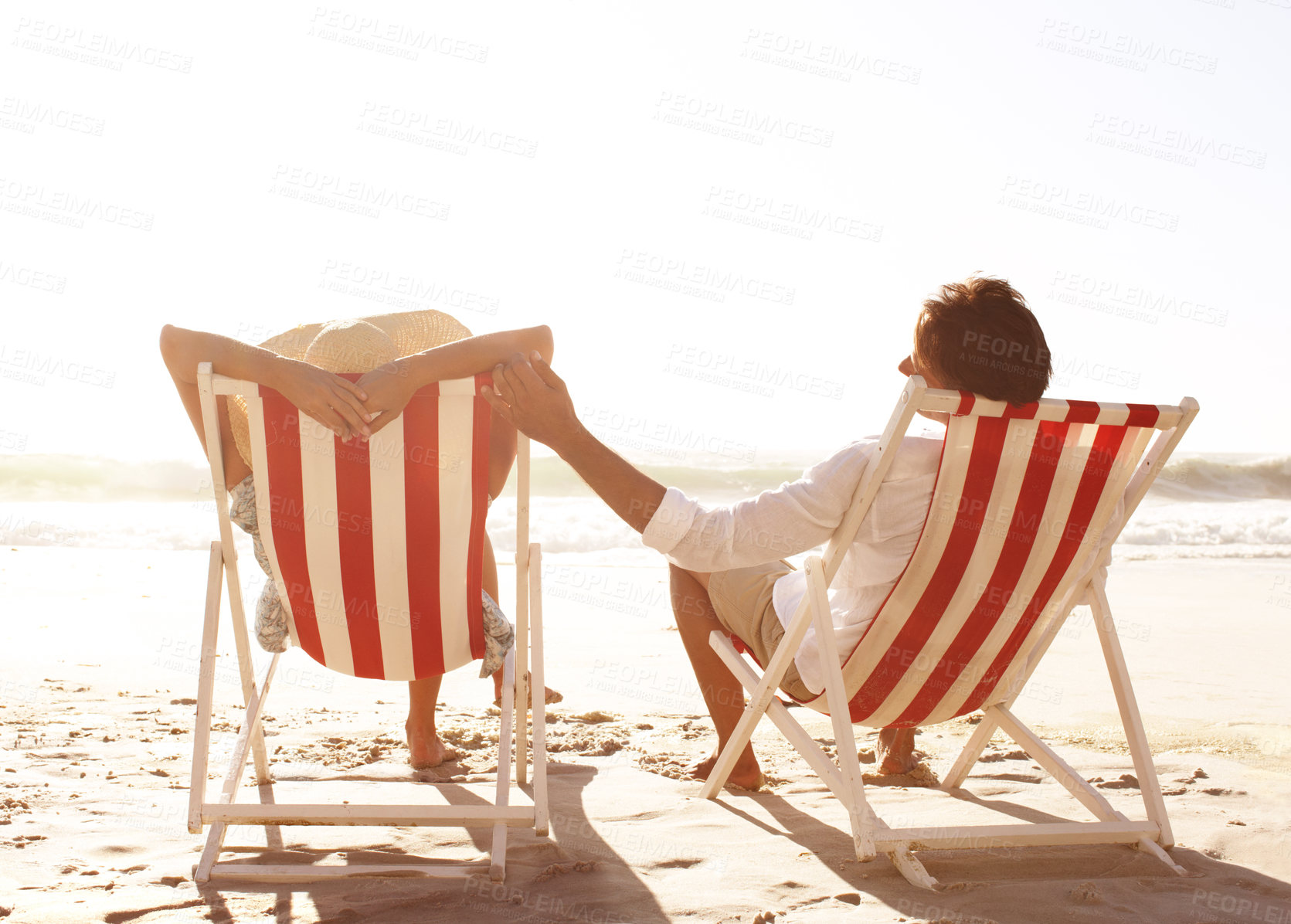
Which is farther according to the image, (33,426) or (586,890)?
(33,426)

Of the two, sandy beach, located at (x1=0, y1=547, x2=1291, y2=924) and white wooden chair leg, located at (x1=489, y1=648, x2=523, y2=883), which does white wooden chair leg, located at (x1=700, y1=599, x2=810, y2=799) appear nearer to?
sandy beach, located at (x1=0, y1=547, x2=1291, y2=924)

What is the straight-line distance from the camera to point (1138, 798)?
3010mm

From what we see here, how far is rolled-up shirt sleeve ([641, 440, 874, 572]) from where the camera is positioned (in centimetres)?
219

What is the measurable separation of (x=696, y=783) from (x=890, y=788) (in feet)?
1.99

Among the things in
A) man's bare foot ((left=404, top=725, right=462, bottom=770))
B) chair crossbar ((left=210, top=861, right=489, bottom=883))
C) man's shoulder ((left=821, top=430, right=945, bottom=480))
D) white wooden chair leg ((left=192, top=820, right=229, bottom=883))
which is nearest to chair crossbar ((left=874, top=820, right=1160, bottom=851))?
man's shoulder ((left=821, top=430, right=945, bottom=480))

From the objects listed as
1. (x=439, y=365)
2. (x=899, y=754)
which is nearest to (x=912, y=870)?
(x=899, y=754)

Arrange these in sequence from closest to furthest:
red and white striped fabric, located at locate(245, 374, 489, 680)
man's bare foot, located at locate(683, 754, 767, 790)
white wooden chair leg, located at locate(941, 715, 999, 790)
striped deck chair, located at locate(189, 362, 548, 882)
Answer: striped deck chair, located at locate(189, 362, 548, 882)
red and white striped fabric, located at locate(245, 374, 489, 680)
white wooden chair leg, located at locate(941, 715, 999, 790)
man's bare foot, located at locate(683, 754, 767, 790)

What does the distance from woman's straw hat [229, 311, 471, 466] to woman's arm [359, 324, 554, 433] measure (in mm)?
210

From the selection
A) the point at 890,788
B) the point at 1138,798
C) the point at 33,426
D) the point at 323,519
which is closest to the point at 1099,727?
the point at 1138,798

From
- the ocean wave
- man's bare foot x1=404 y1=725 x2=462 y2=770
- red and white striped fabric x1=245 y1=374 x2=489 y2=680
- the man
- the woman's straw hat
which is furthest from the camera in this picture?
the ocean wave

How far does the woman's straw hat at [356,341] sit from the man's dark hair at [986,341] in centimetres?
135

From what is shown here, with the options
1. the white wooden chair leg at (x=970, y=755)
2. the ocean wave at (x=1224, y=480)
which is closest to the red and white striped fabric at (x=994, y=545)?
the white wooden chair leg at (x=970, y=755)

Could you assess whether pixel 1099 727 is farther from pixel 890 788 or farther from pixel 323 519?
pixel 323 519

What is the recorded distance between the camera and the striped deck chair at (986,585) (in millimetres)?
2162
